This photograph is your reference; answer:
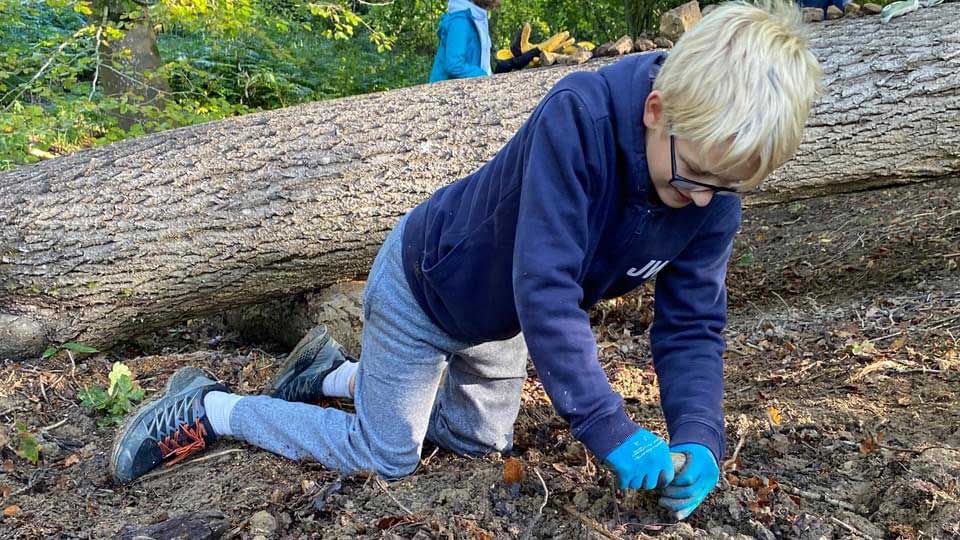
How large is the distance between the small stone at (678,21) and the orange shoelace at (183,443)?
3.99 meters

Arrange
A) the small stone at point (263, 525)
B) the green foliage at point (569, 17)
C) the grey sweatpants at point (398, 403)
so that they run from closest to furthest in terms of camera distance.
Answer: the small stone at point (263, 525) → the grey sweatpants at point (398, 403) → the green foliage at point (569, 17)

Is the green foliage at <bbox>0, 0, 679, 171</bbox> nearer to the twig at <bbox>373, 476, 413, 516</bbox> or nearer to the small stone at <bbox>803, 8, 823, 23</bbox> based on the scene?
the small stone at <bbox>803, 8, 823, 23</bbox>

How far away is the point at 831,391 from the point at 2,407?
9.99ft

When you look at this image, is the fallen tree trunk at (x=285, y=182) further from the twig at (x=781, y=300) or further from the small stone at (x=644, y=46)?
the small stone at (x=644, y=46)

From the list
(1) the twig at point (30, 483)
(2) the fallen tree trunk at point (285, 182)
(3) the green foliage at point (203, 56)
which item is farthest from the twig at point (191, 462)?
(3) the green foliage at point (203, 56)

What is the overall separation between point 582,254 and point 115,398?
215 centimetres

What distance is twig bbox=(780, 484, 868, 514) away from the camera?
1.93m

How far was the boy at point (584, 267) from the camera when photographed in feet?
5.00

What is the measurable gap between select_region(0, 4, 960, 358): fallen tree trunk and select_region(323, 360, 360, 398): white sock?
0.77 metres

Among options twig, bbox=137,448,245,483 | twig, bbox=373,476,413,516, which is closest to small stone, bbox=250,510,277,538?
twig, bbox=373,476,413,516

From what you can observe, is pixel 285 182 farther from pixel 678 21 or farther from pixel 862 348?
pixel 678 21

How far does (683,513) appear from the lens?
73.5 inches

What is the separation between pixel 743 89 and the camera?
4.83ft

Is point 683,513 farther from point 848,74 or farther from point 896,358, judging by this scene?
point 848,74
